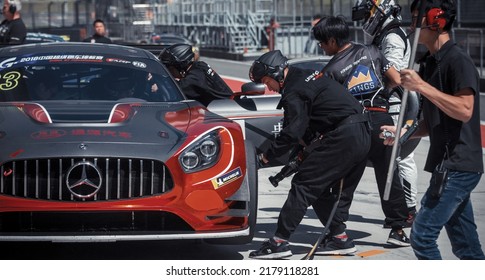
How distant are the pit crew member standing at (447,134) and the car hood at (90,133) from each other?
1712 mm

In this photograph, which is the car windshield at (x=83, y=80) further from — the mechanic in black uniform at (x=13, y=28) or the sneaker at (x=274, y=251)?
the mechanic in black uniform at (x=13, y=28)

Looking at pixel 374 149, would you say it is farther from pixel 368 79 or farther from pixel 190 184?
pixel 190 184

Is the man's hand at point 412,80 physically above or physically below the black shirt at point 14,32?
above

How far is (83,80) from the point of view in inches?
318

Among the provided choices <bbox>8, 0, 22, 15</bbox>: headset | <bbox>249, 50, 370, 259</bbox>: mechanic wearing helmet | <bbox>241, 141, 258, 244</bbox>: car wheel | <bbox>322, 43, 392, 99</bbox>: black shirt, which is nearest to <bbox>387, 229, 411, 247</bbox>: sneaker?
<bbox>249, 50, 370, 259</bbox>: mechanic wearing helmet

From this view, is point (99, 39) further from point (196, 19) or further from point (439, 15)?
point (196, 19)

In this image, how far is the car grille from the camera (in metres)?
6.51

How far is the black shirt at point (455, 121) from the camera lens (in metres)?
5.53

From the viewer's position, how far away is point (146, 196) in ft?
21.7

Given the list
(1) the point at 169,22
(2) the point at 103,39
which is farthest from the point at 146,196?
(1) the point at 169,22

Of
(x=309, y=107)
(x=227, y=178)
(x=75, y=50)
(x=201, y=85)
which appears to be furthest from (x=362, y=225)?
(x=75, y=50)

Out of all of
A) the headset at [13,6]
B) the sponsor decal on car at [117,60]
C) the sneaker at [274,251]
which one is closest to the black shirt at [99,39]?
the headset at [13,6]

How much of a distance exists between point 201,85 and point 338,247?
2.69m

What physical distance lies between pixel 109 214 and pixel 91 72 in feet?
6.11
